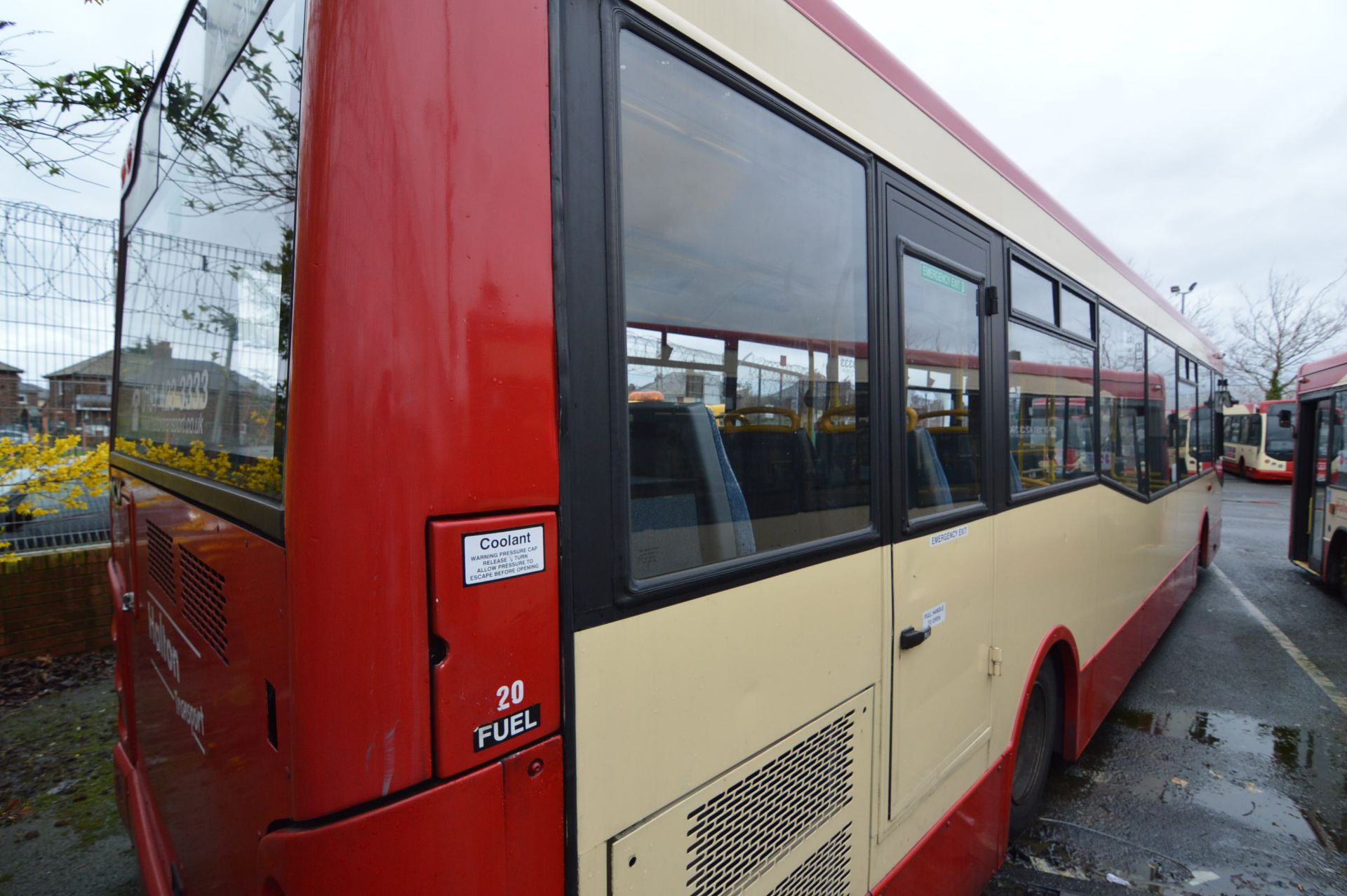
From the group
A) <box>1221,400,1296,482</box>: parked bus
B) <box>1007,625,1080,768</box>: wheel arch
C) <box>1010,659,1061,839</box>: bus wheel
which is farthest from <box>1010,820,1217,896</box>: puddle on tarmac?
<box>1221,400,1296,482</box>: parked bus

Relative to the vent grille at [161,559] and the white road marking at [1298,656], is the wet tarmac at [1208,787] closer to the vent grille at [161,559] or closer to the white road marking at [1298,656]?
the white road marking at [1298,656]

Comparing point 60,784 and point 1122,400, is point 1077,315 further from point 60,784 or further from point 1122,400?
point 60,784

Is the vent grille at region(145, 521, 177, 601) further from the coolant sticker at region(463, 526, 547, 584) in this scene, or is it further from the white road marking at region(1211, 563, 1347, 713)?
the white road marking at region(1211, 563, 1347, 713)

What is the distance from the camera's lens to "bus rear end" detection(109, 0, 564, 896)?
104 centimetres

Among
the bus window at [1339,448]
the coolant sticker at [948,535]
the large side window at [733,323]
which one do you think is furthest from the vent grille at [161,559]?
the bus window at [1339,448]

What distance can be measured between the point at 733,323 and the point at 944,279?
1191 millimetres

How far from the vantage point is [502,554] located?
3.72 feet

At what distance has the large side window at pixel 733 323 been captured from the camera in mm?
1460

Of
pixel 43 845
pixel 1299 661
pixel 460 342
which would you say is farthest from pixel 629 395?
pixel 1299 661

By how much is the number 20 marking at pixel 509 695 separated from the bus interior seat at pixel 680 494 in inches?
12.9

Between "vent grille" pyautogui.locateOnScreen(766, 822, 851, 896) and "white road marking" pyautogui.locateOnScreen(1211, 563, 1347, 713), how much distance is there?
5.56 metres

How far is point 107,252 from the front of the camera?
5133mm

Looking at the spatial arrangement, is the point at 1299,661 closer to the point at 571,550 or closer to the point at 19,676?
the point at 571,550

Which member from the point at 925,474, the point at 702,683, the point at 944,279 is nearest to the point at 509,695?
the point at 702,683
